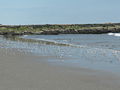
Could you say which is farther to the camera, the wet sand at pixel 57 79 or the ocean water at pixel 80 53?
the ocean water at pixel 80 53

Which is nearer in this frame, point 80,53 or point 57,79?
point 57,79

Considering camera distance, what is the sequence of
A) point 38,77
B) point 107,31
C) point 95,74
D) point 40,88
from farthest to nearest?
point 107,31 < point 95,74 < point 38,77 < point 40,88

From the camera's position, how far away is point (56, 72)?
7.98m

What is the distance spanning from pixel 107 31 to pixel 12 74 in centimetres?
7022

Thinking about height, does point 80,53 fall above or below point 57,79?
below

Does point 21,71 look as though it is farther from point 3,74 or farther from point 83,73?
point 83,73

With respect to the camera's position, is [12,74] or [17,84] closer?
[17,84]

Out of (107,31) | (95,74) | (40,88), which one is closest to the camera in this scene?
(40,88)

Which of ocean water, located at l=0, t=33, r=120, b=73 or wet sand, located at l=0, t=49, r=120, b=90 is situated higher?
wet sand, located at l=0, t=49, r=120, b=90

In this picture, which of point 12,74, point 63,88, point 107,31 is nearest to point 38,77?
point 12,74

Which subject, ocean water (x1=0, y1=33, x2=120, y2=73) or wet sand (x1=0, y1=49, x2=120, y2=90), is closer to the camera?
wet sand (x1=0, y1=49, x2=120, y2=90)

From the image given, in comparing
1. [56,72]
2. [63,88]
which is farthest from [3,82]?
[56,72]

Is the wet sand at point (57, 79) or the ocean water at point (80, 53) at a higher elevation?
the wet sand at point (57, 79)

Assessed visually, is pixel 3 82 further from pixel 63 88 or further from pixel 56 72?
pixel 56 72
